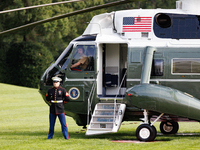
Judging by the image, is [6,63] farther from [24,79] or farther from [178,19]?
[178,19]

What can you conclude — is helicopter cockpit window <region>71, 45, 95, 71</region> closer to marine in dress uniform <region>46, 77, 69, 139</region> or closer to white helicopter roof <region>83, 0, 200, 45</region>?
white helicopter roof <region>83, 0, 200, 45</region>

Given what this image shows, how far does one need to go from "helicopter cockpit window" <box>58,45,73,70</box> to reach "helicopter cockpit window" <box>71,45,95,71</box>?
0.20m

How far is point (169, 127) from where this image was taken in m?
12.7

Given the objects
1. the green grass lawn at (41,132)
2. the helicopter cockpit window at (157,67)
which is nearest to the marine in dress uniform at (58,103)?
the green grass lawn at (41,132)

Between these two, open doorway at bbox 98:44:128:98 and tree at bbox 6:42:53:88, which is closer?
open doorway at bbox 98:44:128:98

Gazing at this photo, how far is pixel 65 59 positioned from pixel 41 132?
2919mm

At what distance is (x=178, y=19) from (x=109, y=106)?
3111 mm

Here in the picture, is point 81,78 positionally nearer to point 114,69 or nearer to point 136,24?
point 114,69

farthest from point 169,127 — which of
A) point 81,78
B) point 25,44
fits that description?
point 25,44

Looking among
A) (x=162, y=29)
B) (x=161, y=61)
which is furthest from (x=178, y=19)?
(x=161, y=61)

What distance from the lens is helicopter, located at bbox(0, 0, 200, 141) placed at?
10367 mm

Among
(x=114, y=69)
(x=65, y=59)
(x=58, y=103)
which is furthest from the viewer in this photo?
(x=114, y=69)

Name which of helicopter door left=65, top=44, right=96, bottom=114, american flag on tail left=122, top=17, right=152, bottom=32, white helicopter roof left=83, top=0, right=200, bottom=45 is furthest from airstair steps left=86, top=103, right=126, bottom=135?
american flag on tail left=122, top=17, right=152, bottom=32

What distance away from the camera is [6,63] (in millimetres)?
33812
